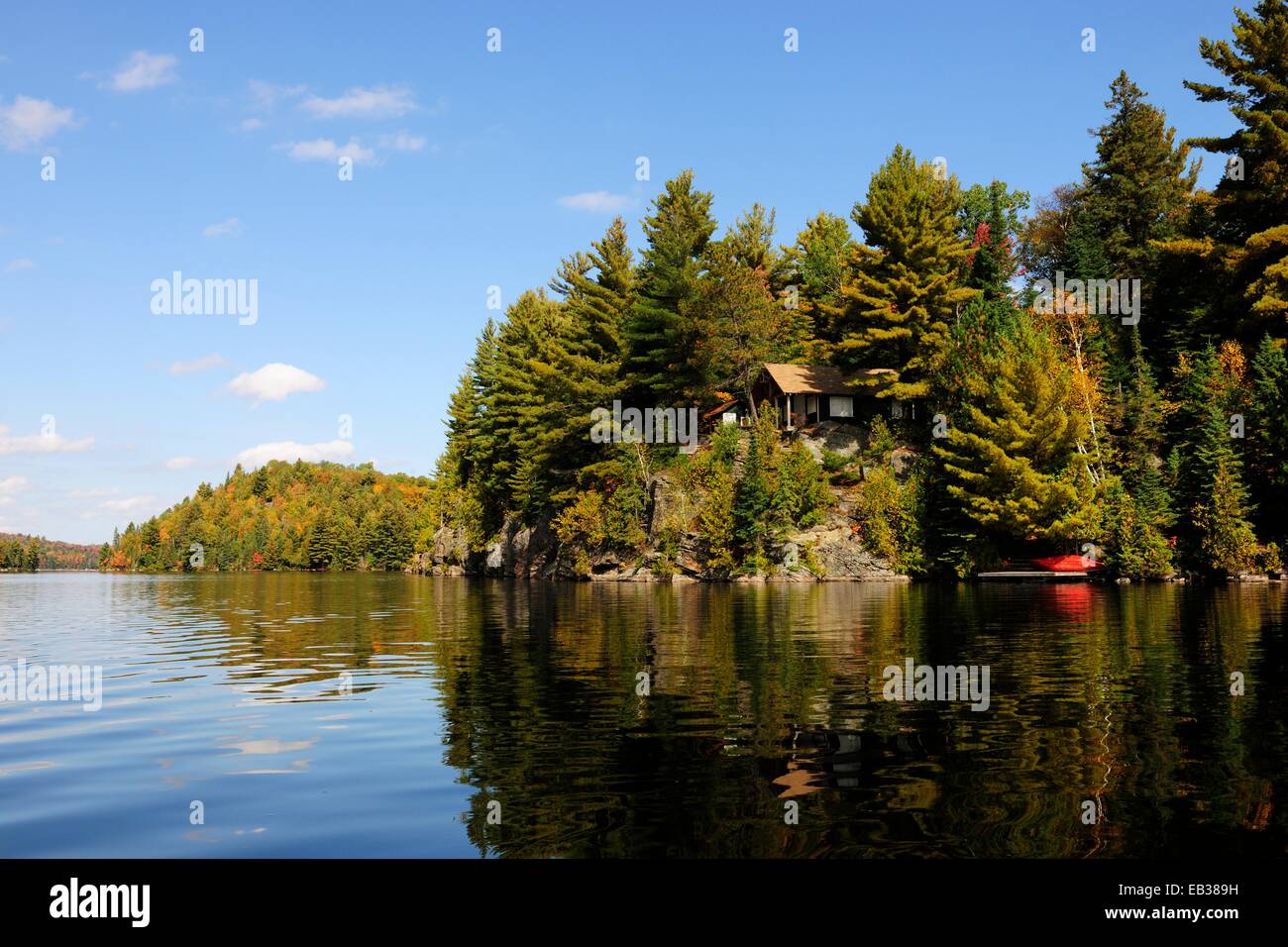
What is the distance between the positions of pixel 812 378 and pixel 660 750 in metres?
63.0

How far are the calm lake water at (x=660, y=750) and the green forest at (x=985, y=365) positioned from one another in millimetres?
31861

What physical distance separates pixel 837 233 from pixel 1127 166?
99.1 feet

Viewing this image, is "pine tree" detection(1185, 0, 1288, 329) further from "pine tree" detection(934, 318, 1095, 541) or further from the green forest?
"pine tree" detection(934, 318, 1095, 541)

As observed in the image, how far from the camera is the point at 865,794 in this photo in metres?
8.26

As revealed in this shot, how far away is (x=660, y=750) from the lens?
1027 cm

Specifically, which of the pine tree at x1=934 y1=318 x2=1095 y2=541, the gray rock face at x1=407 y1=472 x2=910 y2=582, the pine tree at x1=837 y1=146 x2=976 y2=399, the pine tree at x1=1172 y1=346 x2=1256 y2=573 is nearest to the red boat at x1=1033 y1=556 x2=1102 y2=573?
the pine tree at x1=934 y1=318 x2=1095 y2=541

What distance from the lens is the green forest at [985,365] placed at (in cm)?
5144

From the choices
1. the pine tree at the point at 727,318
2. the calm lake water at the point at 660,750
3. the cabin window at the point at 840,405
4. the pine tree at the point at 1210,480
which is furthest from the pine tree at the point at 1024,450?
the calm lake water at the point at 660,750

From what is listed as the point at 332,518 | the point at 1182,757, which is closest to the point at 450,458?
the point at 332,518

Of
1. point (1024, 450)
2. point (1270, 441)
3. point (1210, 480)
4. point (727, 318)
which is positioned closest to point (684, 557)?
point (727, 318)

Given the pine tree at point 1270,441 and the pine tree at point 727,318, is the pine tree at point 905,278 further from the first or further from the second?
the pine tree at point 1270,441

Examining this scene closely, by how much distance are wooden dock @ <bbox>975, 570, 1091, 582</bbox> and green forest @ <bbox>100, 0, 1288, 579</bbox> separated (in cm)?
140

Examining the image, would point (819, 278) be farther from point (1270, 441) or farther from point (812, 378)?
point (1270, 441)
